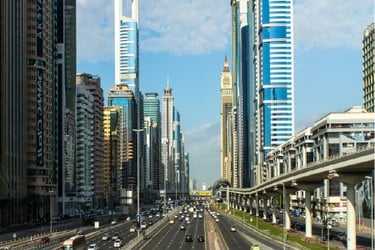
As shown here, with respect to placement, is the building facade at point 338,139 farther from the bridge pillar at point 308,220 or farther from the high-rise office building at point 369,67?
the bridge pillar at point 308,220

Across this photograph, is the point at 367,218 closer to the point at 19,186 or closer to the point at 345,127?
the point at 345,127

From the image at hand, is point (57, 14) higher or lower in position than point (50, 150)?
higher

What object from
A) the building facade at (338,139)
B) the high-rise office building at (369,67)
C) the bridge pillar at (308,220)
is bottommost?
the bridge pillar at (308,220)

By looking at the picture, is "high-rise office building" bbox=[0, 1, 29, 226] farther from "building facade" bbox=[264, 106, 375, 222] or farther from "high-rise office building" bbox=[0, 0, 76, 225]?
"building facade" bbox=[264, 106, 375, 222]

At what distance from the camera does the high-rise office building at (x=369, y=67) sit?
181 meters

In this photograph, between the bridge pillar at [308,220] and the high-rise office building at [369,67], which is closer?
the bridge pillar at [308,220]

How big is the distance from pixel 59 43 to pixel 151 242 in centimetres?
12032

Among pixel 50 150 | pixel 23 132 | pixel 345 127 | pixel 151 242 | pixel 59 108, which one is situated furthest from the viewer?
pixel 59 108

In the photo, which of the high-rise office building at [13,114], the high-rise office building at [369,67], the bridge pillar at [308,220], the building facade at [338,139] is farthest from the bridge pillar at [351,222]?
the high-rise office building at [369,67]

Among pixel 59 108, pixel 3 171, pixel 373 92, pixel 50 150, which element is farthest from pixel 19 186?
pixel 373 92

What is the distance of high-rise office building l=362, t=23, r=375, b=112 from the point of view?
181 m

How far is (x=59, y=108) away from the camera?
19588cm

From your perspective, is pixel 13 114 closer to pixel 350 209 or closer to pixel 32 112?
pixel 32 112

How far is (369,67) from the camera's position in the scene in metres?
186
